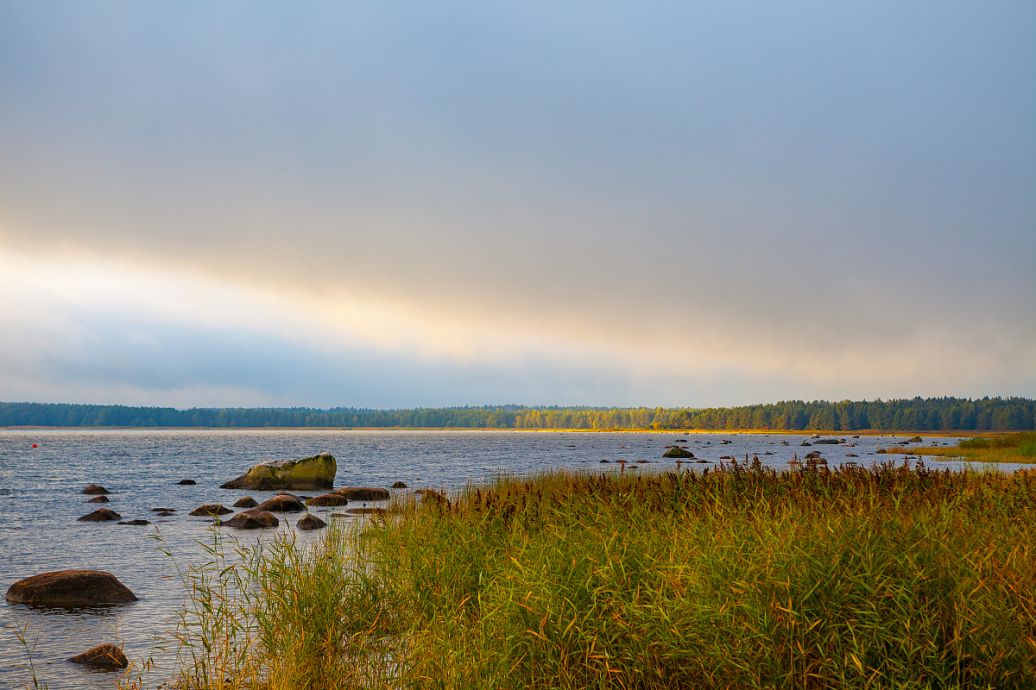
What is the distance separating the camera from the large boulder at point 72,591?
546 inches

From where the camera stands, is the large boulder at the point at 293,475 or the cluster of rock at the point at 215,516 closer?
the cluster of rock at the point at 215,516

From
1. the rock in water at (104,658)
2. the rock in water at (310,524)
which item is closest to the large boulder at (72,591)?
the rock in water at (104,658)

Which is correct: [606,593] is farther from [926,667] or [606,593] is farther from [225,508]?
[225,508]

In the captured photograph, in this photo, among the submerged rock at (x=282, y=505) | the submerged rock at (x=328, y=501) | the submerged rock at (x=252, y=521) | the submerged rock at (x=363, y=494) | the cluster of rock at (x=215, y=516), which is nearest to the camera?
the cluster of rock at (x=215, y=516)

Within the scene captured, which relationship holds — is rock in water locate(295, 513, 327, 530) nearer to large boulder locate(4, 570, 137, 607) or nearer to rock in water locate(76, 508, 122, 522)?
rock in water locate(76, 508, 122, 522)

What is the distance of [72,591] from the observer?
13.9m

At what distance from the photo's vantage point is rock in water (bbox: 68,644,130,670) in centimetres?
1023

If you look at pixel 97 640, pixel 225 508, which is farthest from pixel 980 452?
pixel 97 640

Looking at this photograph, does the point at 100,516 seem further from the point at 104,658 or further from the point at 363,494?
the point at 104,658

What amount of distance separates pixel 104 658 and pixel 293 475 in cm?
3300

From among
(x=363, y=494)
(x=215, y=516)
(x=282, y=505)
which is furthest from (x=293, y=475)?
(x=215, y=516)

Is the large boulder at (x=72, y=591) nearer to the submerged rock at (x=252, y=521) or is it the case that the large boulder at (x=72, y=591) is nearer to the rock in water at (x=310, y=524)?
the rock in water at (x=310, y=524)

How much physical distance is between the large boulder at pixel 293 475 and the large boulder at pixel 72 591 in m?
27.2

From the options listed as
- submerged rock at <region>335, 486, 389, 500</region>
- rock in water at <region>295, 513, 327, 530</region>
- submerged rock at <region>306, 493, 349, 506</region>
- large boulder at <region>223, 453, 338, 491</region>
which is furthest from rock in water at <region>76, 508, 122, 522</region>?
large boulder at <region>223, 453, 338, 491</region>
